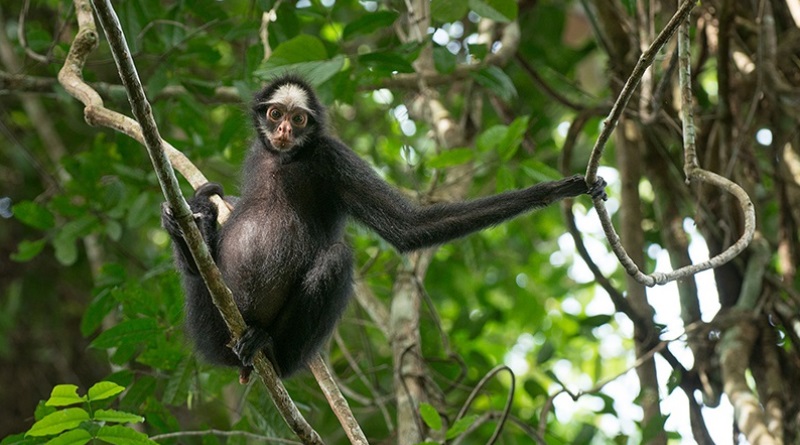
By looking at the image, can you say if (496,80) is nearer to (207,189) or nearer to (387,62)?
(387,62)

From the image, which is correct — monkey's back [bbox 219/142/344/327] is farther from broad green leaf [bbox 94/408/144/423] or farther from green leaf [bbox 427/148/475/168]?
broad green leaf [bbox 94/408/144/423]

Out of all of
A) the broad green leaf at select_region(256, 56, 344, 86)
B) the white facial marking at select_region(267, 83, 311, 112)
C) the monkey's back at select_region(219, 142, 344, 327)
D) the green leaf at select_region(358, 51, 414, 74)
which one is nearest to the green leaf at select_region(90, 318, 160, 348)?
the monkey's back at select_region(219, 142, 344, 327)

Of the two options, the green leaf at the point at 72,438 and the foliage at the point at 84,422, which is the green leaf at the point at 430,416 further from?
the green leaf at the point at 72,438

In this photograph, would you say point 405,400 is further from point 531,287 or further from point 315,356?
point 531,287

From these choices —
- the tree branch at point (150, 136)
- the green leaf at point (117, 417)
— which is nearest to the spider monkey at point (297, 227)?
the tree branch at point (150, 136)

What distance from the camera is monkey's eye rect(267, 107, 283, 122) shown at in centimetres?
559

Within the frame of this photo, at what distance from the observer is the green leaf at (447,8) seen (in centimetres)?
616

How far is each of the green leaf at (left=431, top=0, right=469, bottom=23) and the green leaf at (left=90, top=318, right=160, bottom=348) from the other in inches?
109

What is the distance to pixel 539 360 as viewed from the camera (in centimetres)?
734

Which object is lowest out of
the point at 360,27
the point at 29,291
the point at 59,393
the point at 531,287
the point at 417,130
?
the point at 531,287

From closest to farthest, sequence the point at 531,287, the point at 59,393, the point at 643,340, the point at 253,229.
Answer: the point at 59,393 < the point at 253,229 < the point at 643,340 < the point at 531,287

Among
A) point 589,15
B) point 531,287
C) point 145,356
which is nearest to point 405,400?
point 145,356

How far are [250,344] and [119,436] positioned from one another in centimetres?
93

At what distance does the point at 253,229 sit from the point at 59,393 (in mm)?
1608
